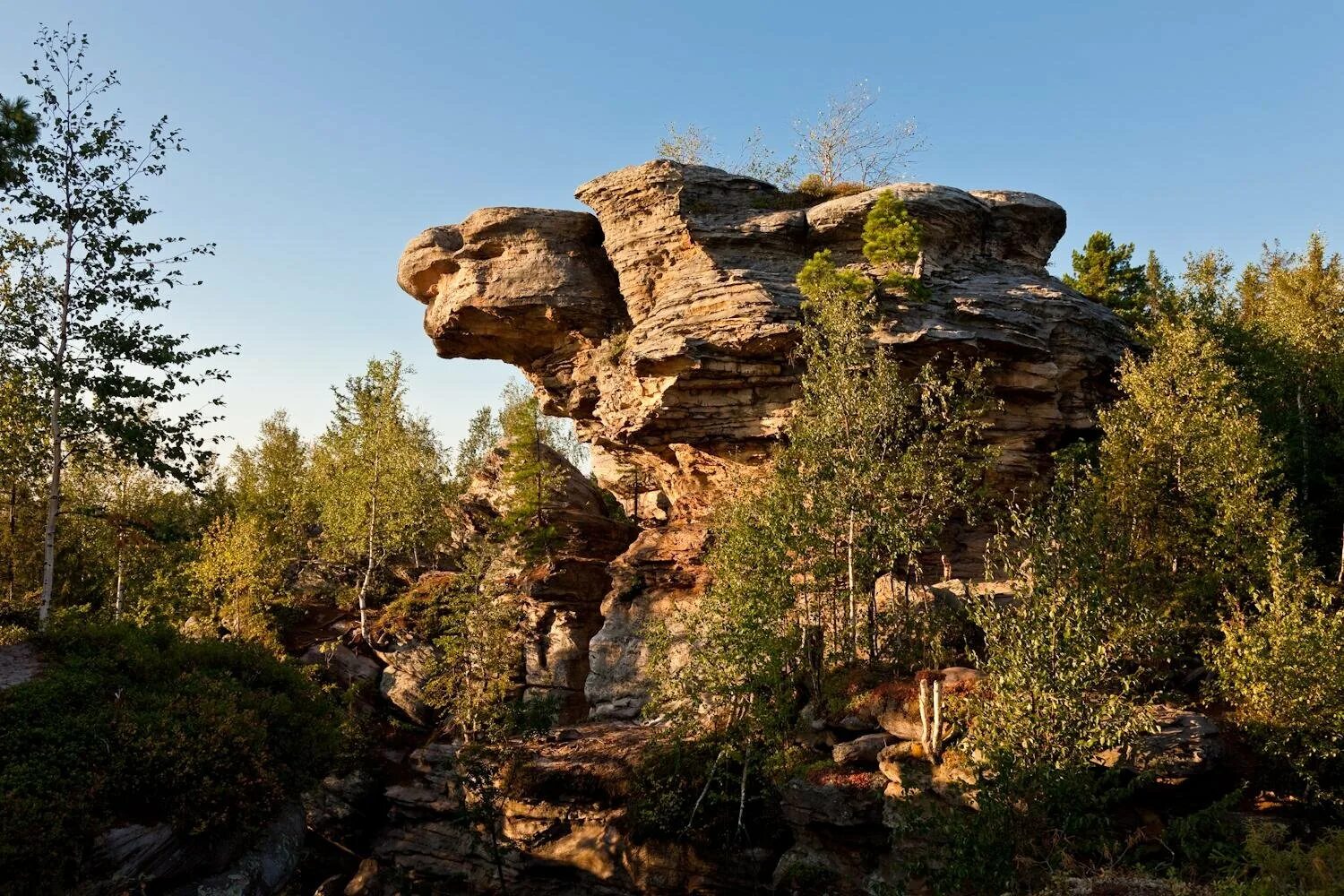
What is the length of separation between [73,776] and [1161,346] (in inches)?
1246

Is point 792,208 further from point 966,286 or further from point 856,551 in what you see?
point 856,551

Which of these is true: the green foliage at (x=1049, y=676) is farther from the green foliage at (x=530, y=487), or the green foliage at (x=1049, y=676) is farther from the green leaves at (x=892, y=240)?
the green foliage at (x=530, y=487)

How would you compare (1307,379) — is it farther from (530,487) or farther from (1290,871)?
(530,487)

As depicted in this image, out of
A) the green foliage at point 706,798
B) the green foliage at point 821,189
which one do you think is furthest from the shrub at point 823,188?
the green foliage at point 706,798

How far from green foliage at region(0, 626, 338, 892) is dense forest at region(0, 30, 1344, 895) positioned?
0.06 m

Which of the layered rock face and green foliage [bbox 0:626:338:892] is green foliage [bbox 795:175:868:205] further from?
green foliage [bbox 0:626:338:892]

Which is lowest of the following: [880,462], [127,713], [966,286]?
[127,713]

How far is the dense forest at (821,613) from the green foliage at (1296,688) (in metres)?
0.08

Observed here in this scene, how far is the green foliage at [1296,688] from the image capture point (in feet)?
56.0

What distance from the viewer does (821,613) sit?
27.3 m

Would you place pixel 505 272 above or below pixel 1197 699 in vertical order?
above

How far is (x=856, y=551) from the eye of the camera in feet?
84.2

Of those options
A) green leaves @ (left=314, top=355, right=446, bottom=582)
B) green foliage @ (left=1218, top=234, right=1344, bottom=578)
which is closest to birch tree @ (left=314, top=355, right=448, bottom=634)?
green leaves @ (left=314, top=355, right=446, bottom=582)

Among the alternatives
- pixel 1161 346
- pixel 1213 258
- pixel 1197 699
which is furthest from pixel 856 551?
pixel 1213 258
